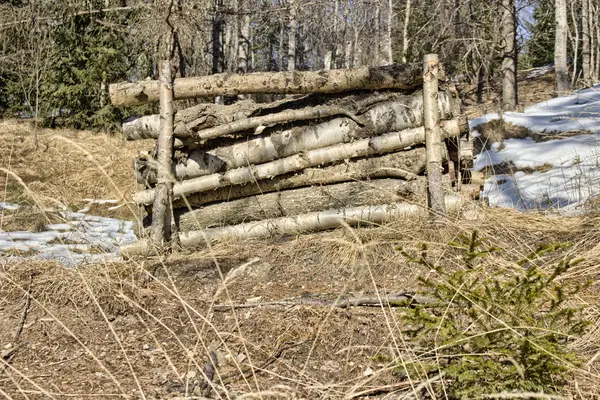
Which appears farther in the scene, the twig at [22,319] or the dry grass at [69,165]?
the dry grass at [69,165]

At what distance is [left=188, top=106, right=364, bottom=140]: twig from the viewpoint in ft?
16.6

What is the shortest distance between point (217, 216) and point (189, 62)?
13.2 meters

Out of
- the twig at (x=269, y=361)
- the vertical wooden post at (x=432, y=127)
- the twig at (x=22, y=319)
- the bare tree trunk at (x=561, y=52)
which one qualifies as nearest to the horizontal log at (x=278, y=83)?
the vertical wooden post at (x=432, y=127)

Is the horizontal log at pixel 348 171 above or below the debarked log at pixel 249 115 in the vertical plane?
below

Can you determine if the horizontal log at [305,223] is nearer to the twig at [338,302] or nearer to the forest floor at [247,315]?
the forest floor at [247,315]

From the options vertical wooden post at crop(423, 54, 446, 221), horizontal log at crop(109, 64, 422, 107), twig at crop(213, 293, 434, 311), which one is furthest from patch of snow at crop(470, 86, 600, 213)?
twig at crop(213, 293, 434, 311)

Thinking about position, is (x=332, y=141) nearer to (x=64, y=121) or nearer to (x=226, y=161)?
(x=226, y=161)

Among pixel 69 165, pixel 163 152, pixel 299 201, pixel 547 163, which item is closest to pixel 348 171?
pixel 299 201

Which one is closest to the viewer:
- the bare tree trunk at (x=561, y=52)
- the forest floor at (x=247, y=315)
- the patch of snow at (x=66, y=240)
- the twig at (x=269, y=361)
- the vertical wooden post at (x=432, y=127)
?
the forest floor at (x=247, y=315)

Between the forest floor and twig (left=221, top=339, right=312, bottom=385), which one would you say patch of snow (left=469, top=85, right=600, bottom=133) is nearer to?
the forest floor

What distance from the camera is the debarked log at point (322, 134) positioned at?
5.17 m

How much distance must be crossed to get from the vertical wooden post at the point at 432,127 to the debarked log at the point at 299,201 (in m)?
0.24

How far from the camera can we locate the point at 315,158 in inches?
200

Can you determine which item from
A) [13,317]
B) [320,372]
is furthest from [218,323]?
[13,317]
